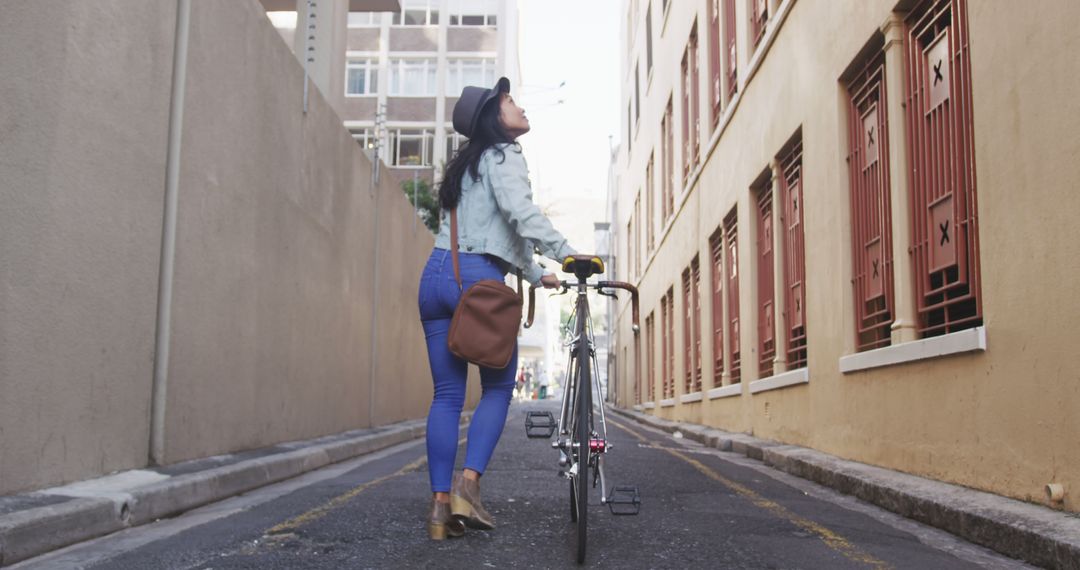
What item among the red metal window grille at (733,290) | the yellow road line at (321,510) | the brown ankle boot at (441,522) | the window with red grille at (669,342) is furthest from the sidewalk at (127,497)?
the window with red grille at (669,342)

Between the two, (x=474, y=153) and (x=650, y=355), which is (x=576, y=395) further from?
(x=650, y=355)

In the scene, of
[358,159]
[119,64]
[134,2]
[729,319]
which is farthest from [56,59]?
[729,319]

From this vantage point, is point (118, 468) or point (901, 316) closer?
point (118, 468)

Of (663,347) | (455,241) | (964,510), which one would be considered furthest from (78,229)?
(663,347)

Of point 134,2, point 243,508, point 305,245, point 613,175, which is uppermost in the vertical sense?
point 613,175

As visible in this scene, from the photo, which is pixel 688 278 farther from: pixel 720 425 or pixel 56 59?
pixel 56 59

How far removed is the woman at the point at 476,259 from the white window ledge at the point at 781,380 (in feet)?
18.5

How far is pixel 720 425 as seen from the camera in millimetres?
14578

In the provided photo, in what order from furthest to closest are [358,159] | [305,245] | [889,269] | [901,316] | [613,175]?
[613,175], [358,159], [305,245], [889,269], [901,316]

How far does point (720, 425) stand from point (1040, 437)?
980 cm

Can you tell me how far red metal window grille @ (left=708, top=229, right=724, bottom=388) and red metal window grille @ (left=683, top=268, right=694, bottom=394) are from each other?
8.31 feet

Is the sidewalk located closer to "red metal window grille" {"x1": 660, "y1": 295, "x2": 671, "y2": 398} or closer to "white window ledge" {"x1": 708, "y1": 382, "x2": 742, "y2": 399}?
"white window ledge" {"x1": 708, "y1": 382, "x2": 742, "y2": 399}

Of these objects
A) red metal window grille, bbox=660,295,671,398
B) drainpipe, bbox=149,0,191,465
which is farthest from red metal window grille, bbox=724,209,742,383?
drainpipe, bbox=149,0,191,465

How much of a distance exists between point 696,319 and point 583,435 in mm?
14683
